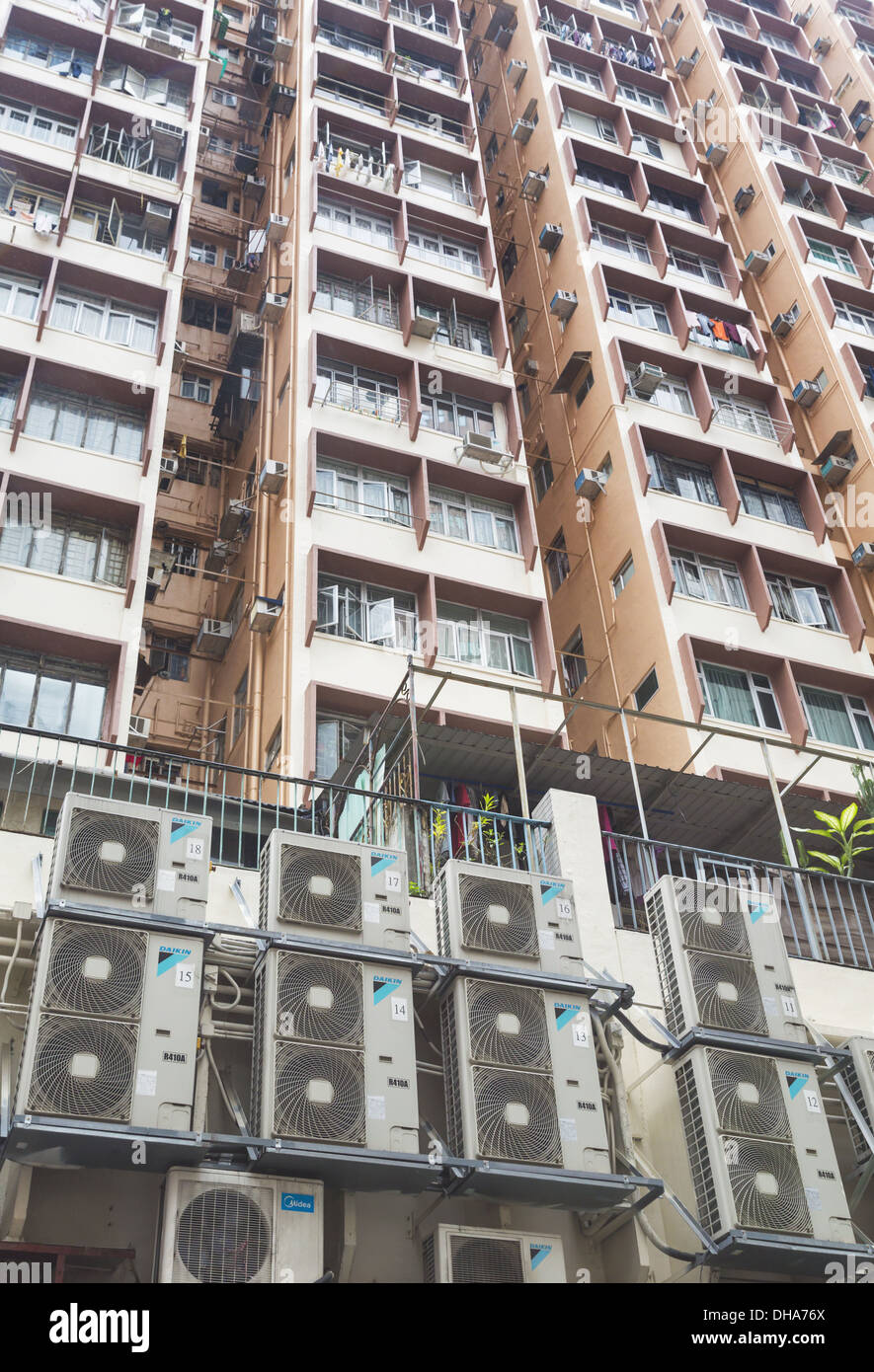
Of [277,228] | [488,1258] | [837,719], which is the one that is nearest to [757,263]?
[277,228]

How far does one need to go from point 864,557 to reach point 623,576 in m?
4.40

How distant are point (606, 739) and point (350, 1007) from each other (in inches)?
476

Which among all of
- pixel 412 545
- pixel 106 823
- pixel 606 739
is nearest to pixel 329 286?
pixel 412 545

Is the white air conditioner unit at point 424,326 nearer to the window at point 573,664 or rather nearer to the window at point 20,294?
the window at point 573,664

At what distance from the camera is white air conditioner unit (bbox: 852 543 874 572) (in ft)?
72.6

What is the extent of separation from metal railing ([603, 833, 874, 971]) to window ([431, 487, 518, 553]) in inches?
340

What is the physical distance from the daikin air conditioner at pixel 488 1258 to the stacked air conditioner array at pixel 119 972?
6.18ft

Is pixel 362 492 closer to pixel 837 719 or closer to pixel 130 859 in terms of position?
pixel 837 719

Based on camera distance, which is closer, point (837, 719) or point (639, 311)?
point (837, 719)

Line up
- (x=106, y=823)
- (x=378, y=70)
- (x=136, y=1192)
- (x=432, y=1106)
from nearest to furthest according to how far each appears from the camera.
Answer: (x=136, y=1192)
(x=106, y=823)
(x=432, y=1106)
(x=378, y=70)

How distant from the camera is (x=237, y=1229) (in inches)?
289

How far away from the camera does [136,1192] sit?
26.2 ft

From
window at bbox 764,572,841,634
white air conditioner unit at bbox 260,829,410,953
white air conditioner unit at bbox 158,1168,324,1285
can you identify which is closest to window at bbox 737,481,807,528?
window at bbox 764,572,841,634

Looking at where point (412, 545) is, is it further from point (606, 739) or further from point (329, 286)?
point (329, 286)
